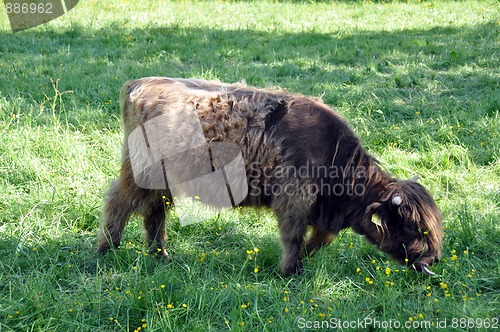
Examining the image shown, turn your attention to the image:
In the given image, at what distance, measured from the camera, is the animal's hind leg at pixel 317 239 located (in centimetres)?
484

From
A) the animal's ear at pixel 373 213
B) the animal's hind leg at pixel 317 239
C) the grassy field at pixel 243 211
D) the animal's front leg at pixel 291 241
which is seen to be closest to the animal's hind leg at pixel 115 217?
the grassy field at pixel 243 211

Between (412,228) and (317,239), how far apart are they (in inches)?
33.6

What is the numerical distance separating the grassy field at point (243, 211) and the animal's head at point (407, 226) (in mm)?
155

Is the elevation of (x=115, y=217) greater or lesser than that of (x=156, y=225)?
greater

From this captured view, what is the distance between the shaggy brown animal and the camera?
4.47m

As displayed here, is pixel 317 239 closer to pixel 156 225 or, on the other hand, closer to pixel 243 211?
pixel 243 211

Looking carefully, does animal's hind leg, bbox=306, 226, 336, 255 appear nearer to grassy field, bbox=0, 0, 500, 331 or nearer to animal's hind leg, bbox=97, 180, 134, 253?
grassy field, bbox=0, 0, 500, 331

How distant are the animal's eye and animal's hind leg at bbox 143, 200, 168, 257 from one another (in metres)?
2.05

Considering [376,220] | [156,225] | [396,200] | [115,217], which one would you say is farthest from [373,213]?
[115,217]

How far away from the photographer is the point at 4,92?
770 centimetres

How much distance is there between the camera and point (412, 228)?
444 centimetres

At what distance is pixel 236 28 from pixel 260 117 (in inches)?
298

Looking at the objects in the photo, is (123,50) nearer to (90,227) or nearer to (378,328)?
(90,227)

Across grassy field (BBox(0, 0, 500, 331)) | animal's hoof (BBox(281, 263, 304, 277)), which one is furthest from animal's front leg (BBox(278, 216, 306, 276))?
grassy field (BBox(0, 0, 500, 331))
